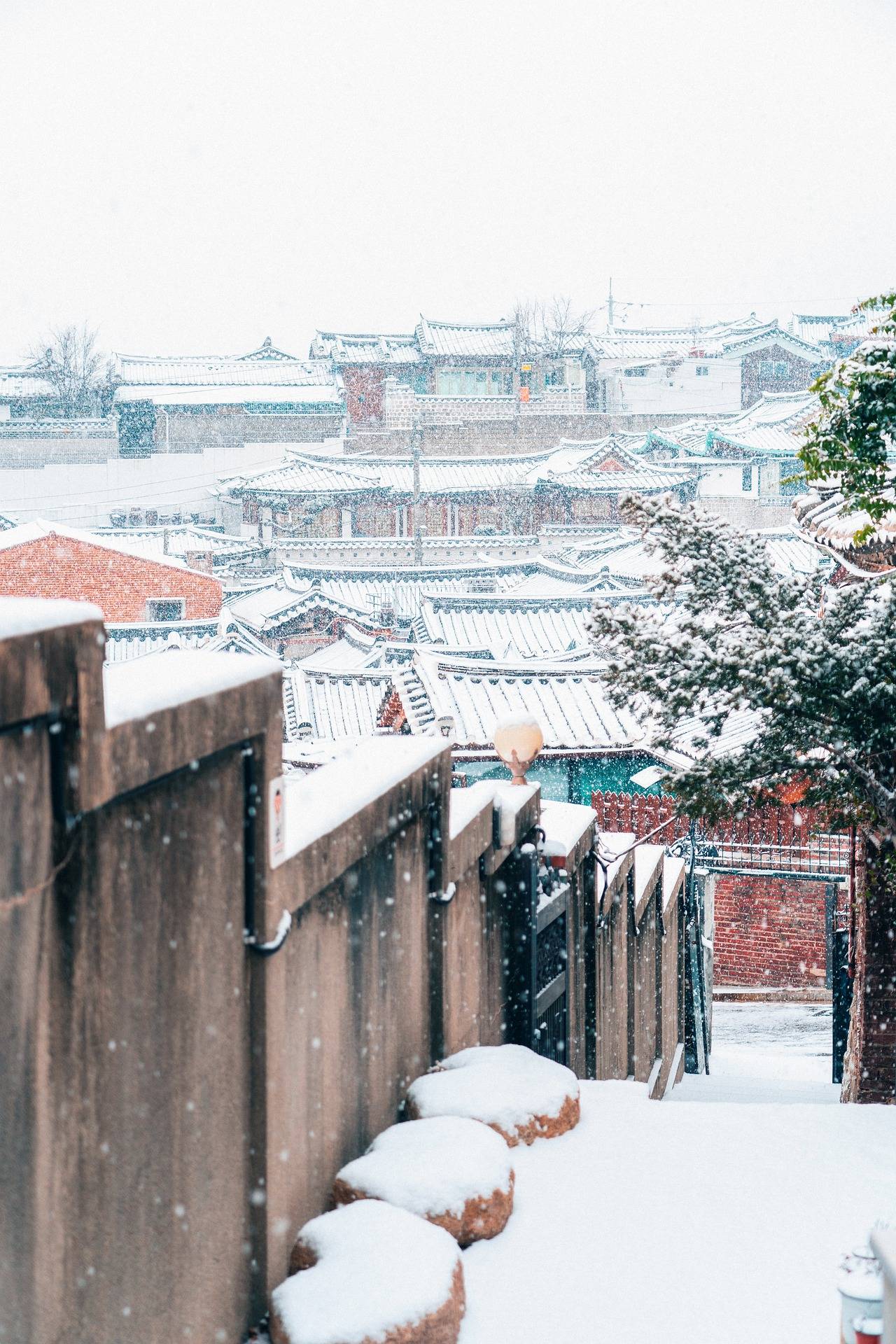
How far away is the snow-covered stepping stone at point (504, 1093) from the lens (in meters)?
4.18

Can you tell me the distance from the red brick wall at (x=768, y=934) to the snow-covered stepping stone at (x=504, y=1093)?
41.7 feet

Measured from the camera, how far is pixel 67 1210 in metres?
2.16

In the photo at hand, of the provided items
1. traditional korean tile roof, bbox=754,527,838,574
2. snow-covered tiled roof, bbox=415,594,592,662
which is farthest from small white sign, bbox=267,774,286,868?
traditional korean tile roof, bbox=754,527,838,574

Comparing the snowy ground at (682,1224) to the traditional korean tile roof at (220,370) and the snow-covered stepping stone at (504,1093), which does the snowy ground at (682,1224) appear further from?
the traditional korean tile roof at (220,370)

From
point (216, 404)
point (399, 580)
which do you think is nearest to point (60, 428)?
point (216, 404)

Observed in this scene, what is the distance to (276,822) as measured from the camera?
3.05 meters

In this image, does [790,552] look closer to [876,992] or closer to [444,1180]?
[876,992]

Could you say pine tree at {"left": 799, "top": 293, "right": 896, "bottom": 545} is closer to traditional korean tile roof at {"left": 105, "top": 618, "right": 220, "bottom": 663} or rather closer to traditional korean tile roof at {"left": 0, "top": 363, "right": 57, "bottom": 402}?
traditional korean tile roof at {"left": 105, "top": 618, "right": 220, "bottom": 663}

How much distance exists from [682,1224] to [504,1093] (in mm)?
732

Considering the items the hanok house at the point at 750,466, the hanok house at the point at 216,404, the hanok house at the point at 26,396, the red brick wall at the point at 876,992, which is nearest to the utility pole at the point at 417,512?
the hanok house at the point at 216,404

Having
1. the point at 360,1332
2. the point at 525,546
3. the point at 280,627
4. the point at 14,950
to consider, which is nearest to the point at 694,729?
the point at 360,1332

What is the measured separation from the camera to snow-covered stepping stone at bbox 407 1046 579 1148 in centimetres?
418

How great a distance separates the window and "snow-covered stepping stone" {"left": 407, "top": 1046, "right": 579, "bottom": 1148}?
29.0m

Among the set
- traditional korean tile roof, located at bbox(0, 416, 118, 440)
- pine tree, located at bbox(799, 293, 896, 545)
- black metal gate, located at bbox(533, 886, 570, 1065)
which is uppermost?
traditional korean tile roof, located at bbox(0, 416, 118, 440)
